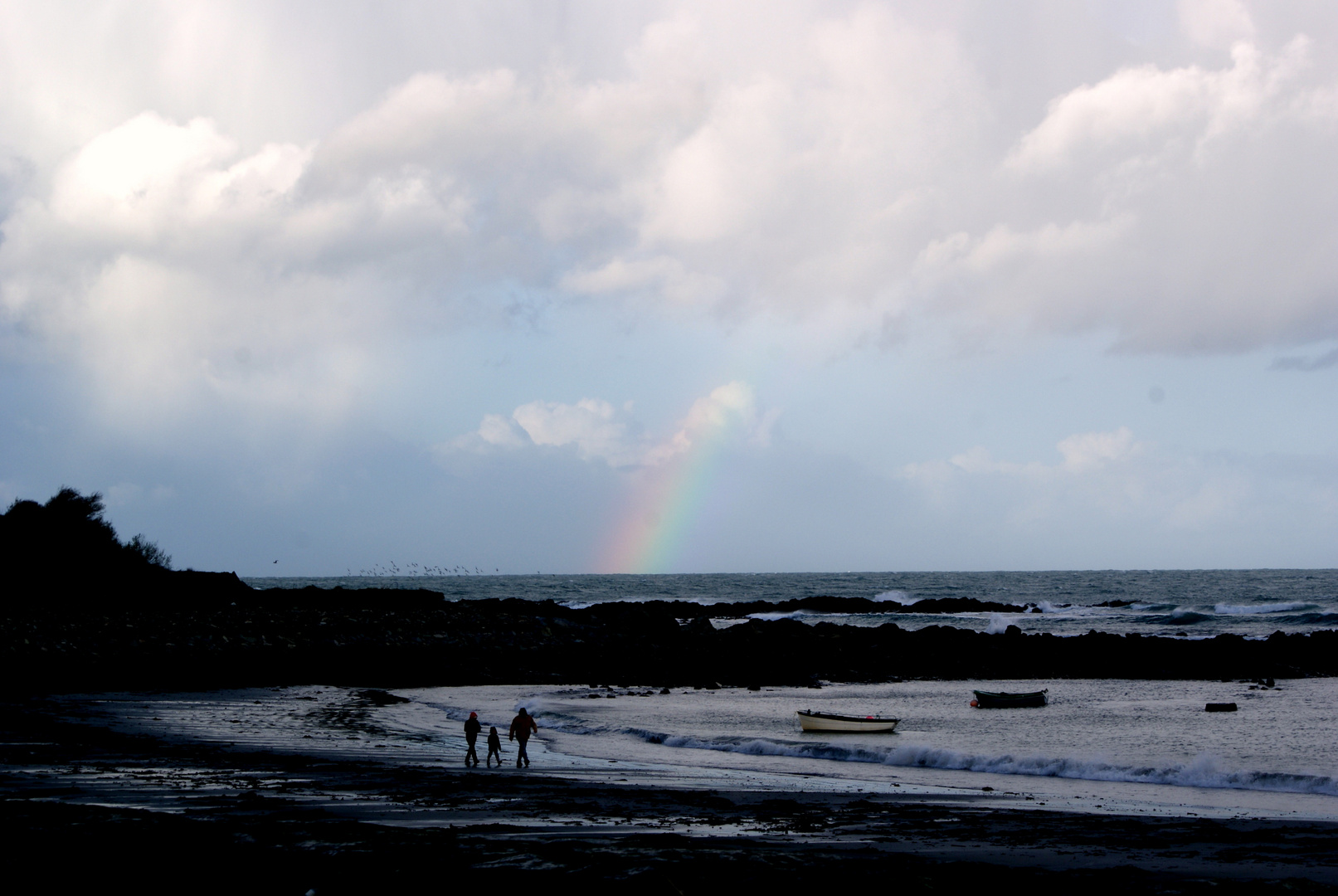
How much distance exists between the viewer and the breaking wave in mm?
19859

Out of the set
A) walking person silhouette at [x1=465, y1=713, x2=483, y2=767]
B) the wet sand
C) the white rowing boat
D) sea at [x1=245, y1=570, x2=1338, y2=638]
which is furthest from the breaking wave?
sea at [x1=245, y1=570, x2=1338, y2=638]

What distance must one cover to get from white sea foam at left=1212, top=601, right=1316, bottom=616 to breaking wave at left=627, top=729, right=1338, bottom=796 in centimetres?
6188

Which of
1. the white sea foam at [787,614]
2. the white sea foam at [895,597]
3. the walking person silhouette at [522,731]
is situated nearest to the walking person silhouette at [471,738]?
the walking person silhouette at [522,731]

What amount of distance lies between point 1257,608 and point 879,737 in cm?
6401

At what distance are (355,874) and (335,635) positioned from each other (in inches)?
1668

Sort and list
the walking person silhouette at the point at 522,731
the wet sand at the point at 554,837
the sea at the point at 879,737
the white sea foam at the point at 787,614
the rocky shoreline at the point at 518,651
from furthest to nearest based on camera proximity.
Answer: the white sea foam at the point at 787,614
the rocky shoreline at the point at 518,651
the walking person silhouette at the point at 522,731
the sea at the point at 879,737
the wet sand at the point at 554,837

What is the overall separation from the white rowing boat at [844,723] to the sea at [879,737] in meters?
0.31

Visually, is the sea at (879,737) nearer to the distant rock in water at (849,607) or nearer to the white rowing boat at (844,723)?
the white rowing boat at (844,723)

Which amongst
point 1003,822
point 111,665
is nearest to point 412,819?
point 1003,822

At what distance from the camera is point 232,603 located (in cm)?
6259

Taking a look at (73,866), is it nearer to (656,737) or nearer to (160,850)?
(160,850)

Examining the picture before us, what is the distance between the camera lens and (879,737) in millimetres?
26391

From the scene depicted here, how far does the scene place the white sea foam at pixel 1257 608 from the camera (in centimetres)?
7675

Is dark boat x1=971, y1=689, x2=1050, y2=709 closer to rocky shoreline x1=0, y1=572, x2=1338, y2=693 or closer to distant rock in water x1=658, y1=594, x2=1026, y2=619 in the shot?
rocky shoreline x1=0, y1=572, x2=1338, y2=693
